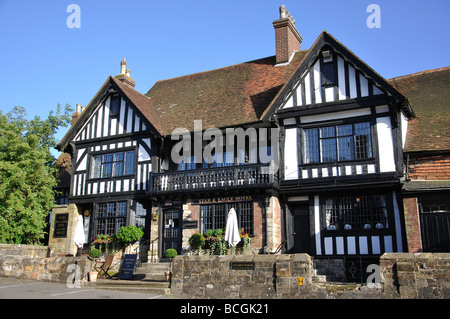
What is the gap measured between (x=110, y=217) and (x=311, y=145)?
10.1m

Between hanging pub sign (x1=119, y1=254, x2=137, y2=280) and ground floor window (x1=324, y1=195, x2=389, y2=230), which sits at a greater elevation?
ground floor window (x1=324, y1=195, x2=389, y2=230)

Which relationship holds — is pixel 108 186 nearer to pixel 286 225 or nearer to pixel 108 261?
pixel 108 261

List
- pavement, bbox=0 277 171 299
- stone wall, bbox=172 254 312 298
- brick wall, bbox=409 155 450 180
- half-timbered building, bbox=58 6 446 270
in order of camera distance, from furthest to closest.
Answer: half-timbered building, bbox=58 6 446 270
brick wall, bbox=409 155 450 180
pavement, bbox=0 277 171 299
stone wall, bbox=172 254 312 298

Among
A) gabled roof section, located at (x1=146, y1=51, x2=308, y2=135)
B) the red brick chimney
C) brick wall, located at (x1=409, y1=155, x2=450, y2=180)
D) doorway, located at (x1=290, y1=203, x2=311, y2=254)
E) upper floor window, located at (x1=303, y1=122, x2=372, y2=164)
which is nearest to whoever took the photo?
brick wall, located at (x1=409, y1=155, x2=450, y2=180)

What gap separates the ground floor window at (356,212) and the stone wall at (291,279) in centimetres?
521

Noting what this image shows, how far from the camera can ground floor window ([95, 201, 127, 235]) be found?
20.7 meters

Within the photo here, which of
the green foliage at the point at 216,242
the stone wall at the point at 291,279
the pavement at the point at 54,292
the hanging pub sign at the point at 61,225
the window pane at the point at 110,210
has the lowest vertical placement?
the pavement at the point at 54,292

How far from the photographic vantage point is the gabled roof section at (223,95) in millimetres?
19359

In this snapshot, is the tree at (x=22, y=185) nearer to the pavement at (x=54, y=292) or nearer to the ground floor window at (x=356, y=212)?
the pavement at (x=54, y=292)

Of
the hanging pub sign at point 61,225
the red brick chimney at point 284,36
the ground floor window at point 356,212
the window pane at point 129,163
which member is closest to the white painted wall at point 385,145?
the ground floor window at point 356,212

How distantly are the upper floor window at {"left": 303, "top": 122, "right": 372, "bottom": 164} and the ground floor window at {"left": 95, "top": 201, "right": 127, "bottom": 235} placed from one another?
9059mm

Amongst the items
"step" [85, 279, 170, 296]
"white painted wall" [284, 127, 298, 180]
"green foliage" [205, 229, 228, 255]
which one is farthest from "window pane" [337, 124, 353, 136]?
"step" [85, 279, 170, 296]

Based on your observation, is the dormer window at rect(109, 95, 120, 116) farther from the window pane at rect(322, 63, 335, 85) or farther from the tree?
the window pane at rect(322, 63, 335, 85)
